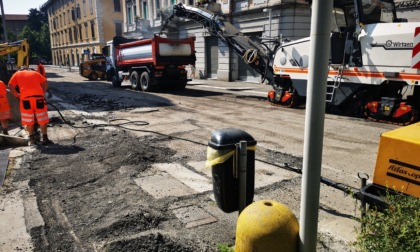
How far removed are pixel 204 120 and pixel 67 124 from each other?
3861mm

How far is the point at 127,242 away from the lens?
10.3ft

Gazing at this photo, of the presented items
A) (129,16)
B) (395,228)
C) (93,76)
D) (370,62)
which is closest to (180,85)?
(370,62)

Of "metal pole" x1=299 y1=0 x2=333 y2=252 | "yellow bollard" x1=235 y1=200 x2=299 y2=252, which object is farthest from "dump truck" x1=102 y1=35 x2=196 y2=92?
"metal pole" x1=299 y1=0 x2=333 y2=252

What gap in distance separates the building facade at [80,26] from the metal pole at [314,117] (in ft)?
167

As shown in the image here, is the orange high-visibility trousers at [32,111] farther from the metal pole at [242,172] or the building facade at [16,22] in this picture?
the building facade at [16,22]

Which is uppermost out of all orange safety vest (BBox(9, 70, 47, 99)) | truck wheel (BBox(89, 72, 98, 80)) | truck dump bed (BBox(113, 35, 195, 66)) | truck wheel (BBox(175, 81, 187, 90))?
truck dump bed (BBox(113, 35, 195, 66))

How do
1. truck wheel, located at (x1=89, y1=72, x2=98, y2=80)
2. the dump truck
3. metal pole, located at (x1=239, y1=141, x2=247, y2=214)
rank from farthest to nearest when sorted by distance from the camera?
1. truck wheel, located at (x1=89, y1=72, x2=98, y2=80)
2. the dump truck
3. metal pole, located at (x1=239, y1=141, x2=247, y2=214)

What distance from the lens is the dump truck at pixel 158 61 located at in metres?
16.0

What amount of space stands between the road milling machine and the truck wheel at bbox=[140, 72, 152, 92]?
7.93m

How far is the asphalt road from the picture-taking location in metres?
3.33

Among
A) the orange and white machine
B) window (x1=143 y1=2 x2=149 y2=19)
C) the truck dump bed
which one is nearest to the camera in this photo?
the orange and white machine

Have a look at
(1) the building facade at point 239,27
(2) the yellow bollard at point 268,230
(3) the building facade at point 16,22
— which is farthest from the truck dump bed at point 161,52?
(3) the building facade at point 16,22

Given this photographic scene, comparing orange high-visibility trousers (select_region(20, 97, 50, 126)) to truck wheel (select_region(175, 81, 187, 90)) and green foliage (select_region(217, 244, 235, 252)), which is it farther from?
truck wheel (select_region(175, 81, 187, 90))

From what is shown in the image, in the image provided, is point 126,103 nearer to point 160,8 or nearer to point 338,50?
point 338,50
